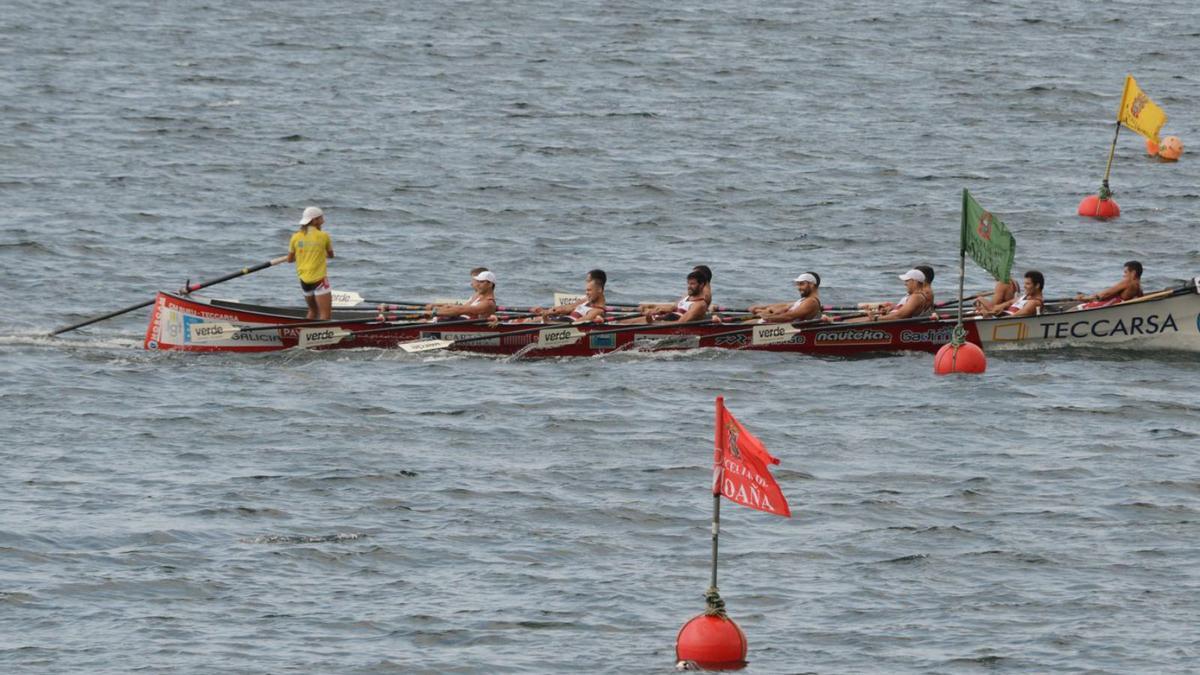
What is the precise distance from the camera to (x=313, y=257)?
112ft

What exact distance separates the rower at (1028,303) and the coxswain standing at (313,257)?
1038 centimetres

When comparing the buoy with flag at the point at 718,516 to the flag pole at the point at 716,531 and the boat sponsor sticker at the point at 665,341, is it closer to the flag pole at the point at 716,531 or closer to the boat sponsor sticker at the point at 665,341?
the flag pole at the point at 716,531

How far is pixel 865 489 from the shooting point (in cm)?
2678

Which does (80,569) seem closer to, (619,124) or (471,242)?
(471,242)

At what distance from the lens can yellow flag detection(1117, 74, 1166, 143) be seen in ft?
149

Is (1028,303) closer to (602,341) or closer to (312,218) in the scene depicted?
(602,341)

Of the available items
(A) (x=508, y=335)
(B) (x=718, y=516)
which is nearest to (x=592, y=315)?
(A) (x=508, y=335)

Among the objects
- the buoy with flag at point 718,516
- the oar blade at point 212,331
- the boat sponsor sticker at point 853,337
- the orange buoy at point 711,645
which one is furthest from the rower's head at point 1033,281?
the orange buoy at point 711,645

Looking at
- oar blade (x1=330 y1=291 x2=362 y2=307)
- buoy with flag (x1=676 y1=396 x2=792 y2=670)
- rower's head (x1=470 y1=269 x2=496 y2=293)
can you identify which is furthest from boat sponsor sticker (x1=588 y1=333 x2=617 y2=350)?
buoy with flag (x1=676 y1=396 x2=792 y2=670)

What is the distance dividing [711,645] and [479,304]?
14755mm

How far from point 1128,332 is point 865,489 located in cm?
868

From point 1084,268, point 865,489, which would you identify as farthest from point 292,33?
point 865,489

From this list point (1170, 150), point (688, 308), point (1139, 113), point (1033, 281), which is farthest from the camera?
point (1170, 150)

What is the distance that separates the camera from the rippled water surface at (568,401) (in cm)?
2217
